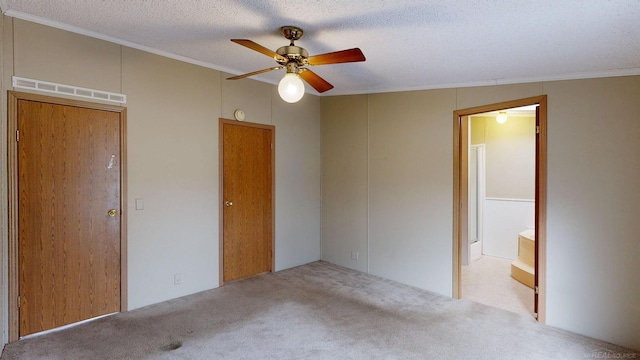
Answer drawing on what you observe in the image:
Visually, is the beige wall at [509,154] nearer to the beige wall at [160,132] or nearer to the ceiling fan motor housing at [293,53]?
the beige wall at [160,132]

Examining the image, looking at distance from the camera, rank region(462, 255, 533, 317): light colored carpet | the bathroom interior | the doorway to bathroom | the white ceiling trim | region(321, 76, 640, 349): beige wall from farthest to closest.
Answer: the bathroom interior < the doorway to bathroom < region(462, 255, 533, 317): light colored carpet < region(321, 76, 640, 349): beige wall < the white ceiling trim

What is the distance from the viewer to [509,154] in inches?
214

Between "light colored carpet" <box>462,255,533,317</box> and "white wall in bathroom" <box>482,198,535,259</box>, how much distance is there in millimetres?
386

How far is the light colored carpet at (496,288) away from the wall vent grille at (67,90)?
4.23 m

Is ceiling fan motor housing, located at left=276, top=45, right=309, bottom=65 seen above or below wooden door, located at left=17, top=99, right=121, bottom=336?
above

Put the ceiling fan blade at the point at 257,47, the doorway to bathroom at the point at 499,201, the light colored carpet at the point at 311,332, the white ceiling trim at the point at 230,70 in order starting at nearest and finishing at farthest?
1. the ceiling fan blade at the point at 257,47
2. the light colored carpet at the point at 311,332
3. the white ceiling trim at the point at 230,70
4. the doorway to bathroom at the point at 499,201

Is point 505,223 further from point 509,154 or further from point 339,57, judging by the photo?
point 339,57

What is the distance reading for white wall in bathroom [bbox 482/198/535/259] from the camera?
526 centimetres

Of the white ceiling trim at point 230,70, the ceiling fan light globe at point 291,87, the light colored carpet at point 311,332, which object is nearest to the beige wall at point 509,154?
the white ceiling trim at point 230,70

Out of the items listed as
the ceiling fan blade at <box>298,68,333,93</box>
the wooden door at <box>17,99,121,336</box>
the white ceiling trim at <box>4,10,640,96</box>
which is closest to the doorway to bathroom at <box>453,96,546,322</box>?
the white ceiling trim at <box>4,10,640,96</box>

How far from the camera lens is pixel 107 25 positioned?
267cm

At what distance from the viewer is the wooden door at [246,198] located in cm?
397

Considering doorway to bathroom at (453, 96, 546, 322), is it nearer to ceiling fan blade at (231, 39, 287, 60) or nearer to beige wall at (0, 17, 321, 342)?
ceiling fan blade at (231, 39, 287, 60)

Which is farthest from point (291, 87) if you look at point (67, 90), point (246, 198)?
point (246, 198)
